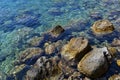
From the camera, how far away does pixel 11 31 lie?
24.1 m

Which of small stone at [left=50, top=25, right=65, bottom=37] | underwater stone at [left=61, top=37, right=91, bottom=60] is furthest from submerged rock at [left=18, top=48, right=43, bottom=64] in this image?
small stone at [left=50, top=25, right=65, bottom=37]

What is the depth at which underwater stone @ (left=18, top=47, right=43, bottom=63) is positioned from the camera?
17.8 m

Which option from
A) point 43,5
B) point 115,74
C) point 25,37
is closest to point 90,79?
point 115,74

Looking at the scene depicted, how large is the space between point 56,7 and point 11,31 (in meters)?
7.59

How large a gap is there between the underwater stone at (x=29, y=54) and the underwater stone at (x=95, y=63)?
4417 mm

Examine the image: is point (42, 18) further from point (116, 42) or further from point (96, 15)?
point (116, 42)

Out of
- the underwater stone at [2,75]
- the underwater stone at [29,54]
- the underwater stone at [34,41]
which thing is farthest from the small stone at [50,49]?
the underwater stone at [2,75]

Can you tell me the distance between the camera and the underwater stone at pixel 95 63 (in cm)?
1414

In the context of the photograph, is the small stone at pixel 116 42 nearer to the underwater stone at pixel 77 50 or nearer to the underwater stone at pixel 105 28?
the underwater stone at pixel 105 28

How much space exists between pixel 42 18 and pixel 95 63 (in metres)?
13.5

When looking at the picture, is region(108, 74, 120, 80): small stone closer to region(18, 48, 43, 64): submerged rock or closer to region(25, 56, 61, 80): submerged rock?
region(25, 56, 61, 80): submerged rock

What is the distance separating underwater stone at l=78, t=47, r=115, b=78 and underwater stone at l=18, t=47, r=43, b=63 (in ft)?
14.5

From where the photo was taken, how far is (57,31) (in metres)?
21.0

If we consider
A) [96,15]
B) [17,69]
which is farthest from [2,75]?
[96,15]
